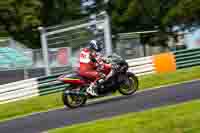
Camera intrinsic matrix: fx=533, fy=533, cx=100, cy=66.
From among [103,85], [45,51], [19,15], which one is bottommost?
[103,85]

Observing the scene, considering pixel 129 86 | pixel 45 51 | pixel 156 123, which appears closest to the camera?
pixel 156 123

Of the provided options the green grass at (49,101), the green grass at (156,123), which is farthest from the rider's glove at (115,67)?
the green grass at (156,123)

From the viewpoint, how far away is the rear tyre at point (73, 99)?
1282cm

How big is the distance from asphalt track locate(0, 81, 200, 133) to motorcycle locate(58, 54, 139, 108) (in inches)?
9.5

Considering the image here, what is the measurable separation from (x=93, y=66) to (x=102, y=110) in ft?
6.79

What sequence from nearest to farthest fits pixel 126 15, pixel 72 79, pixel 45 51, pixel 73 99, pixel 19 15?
pixel 72 79 < pixel 73 99 < pixel 45 51 < pixel 19 15 < pixel 126 15

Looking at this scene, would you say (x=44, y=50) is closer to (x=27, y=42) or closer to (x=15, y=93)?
(x=15, y=93)

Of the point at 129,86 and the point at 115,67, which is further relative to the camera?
the point at 129,86

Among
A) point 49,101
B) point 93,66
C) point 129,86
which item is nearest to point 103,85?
point 93,66

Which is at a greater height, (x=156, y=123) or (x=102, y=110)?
(x=156, y=123)

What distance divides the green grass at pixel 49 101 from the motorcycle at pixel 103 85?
0.97m

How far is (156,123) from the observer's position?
306 inches

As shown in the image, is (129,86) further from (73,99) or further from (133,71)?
(133,71)

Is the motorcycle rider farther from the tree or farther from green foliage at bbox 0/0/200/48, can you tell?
the tree
